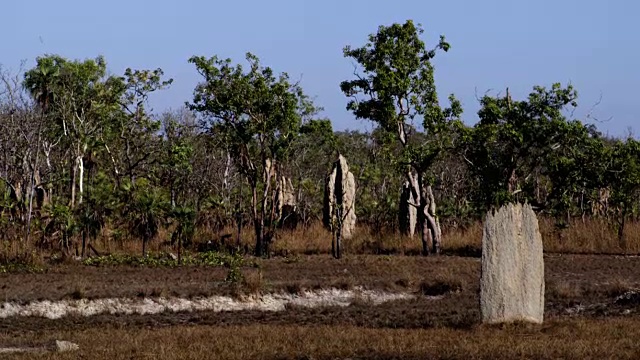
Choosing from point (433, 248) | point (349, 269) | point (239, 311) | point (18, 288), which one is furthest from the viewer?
point (433, 248)

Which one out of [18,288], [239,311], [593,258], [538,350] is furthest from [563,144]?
[538,350]

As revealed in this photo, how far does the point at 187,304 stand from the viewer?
25.2 meters

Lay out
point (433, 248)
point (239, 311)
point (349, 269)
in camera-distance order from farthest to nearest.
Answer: point (433, 248) → point (349, 269) → point (239, 311)

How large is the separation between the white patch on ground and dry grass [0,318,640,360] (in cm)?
384

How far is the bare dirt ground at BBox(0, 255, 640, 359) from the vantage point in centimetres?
1584

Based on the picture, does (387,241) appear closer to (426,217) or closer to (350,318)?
(426,217)

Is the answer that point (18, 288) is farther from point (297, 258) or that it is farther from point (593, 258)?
point (593, 258)

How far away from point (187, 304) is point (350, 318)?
468cm

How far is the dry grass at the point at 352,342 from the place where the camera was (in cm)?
1533

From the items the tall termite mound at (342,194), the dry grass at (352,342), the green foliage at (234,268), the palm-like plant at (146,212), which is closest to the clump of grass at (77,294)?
the green foliage at (234,268)

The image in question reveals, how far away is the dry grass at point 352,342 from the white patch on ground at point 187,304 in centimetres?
384

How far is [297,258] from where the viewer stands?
35.9 m

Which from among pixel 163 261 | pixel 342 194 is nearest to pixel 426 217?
pixel 342 194

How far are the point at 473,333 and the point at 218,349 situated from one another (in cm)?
477
